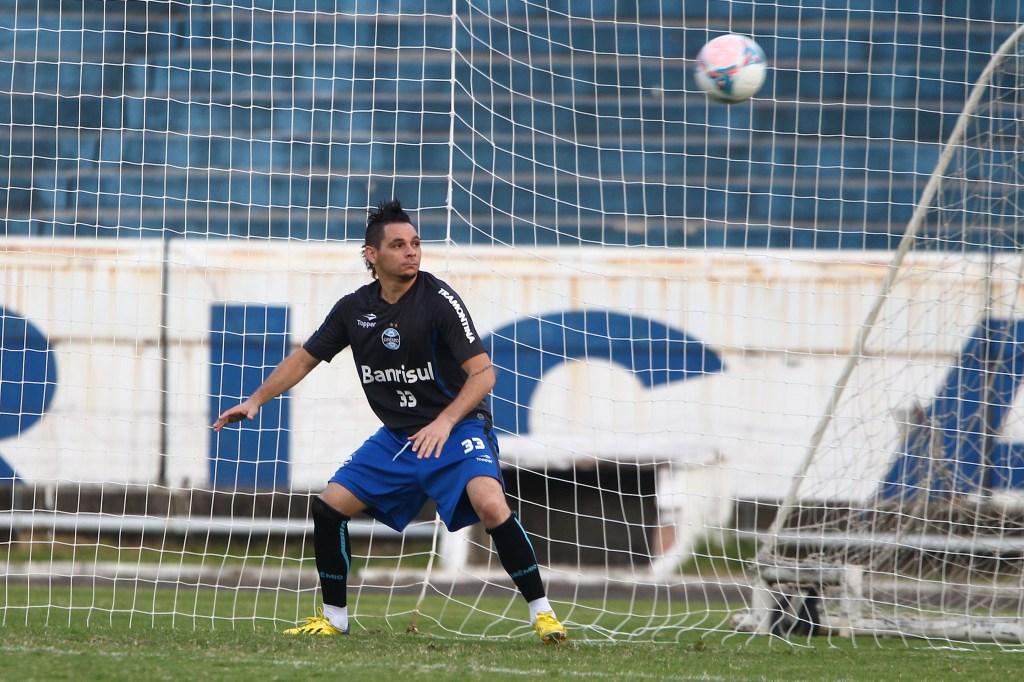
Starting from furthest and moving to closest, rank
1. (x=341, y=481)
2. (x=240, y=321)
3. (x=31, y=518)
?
1. (x=240, y=321)
2. (x=31, y=518)
3. (x=341, y=481)

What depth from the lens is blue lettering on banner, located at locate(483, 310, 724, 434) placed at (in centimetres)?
906

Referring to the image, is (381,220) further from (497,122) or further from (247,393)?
(497,122)

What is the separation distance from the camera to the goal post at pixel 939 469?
19.9 ft

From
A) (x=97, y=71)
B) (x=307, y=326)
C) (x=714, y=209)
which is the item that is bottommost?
(x=307, y=326)

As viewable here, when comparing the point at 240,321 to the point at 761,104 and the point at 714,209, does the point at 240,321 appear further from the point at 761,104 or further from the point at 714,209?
the point at 761,104

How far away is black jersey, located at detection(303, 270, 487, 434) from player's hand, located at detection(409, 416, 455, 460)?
190mm

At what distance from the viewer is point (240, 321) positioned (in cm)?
915

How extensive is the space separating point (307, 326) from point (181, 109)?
2.91m

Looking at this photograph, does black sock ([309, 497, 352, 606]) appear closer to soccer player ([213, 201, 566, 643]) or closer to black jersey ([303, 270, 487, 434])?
soccer player ([213, 201, 566, 643])

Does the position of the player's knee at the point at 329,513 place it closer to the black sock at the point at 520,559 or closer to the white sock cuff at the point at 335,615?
the white sock cuff at the point at 335,615

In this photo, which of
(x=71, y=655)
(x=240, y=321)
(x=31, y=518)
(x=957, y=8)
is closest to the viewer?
(x=71, y=655)

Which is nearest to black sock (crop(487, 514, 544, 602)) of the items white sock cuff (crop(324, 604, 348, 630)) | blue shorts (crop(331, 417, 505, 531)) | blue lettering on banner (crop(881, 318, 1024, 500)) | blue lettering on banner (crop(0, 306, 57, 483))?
blue shorts (crop(331, 417, 505, 531))

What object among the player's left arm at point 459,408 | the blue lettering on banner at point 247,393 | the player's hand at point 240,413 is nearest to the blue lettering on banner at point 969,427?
the player's left arm at point 459,408

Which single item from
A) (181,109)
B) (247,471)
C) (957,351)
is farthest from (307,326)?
(957,351)
